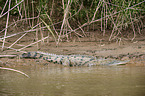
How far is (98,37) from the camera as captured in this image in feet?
26.9

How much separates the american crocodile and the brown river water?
1.23m

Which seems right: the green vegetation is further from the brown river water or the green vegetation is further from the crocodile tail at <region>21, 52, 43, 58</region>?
the brown river water

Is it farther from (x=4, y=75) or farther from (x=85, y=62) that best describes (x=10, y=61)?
(x=85, y=62)

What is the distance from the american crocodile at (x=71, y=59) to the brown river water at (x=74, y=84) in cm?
123

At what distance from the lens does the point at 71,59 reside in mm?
6184

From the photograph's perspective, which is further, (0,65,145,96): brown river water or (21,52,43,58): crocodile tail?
(21,52,43,58): crocodile tail

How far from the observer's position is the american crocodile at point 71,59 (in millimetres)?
6008

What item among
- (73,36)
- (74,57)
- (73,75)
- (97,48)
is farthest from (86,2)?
(73,75)

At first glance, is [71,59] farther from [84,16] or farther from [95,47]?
[84,16]

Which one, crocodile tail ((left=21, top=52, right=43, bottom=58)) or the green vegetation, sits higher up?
the green vegetation

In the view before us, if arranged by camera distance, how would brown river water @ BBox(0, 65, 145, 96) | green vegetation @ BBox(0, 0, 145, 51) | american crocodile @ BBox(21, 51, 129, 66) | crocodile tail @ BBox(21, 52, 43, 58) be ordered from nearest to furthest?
brown river water @ BBox(0, 65, 145, 96) → american crocodile @ BBox(21, 51, 129, 66) → crocodile tail @ BBox(21, 52, 43, 58) → green vegetation @ BBox(0, 0, 145, 51)

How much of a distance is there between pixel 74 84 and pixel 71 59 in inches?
93.2

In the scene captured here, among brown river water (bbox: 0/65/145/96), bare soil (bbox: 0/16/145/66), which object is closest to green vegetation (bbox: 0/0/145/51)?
bare soil (bbox: 0/16/145/66)

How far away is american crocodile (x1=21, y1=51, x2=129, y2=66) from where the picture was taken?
6008 mm
